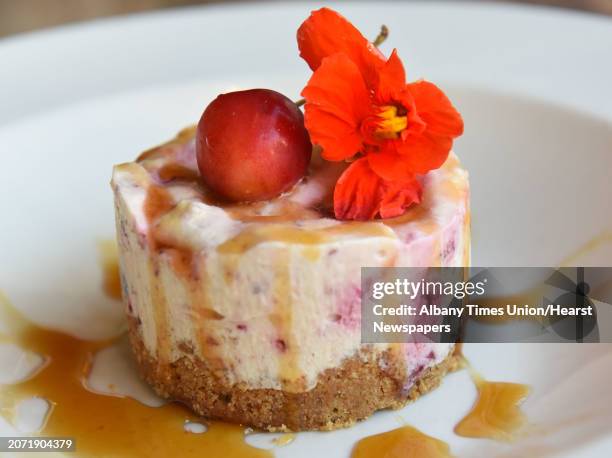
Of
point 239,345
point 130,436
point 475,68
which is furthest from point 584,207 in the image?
point 130,436

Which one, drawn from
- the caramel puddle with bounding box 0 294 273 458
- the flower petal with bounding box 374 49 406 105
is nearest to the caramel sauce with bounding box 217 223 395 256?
the flower petal with bounding box 374 49 406 105

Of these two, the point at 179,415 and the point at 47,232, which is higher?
the point at 47,232

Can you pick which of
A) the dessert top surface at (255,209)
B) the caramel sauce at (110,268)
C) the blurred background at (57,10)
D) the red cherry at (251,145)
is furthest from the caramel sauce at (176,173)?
the blurred background at (57,10)

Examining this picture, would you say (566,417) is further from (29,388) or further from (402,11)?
(402,11)

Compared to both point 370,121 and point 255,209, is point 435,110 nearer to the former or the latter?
point 370,121

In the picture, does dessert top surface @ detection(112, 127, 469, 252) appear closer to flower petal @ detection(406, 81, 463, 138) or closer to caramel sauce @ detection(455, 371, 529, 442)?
flower petal @ detection(406, 81, 463, 138)

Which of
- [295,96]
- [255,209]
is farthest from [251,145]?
[295,96]
